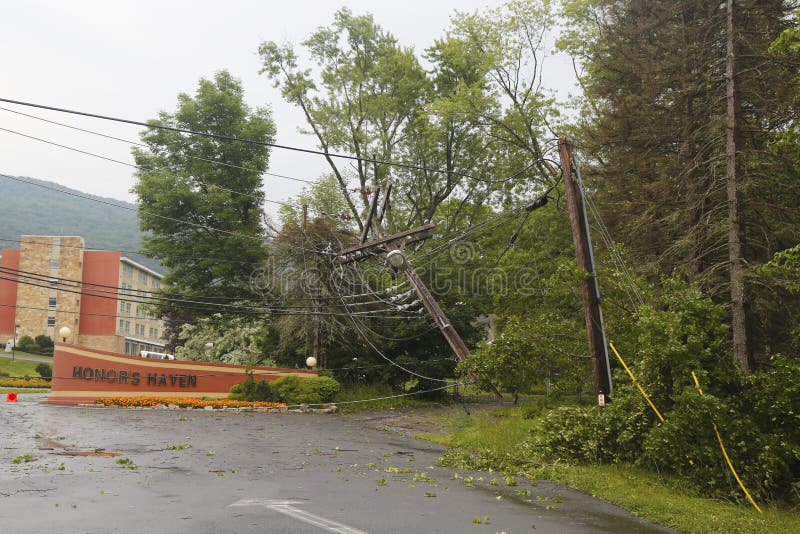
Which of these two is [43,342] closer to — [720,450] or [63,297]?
[63,297]

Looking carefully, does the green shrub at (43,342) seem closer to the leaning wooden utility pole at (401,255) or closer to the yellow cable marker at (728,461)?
the leaning wooden utility pole at (401,255)

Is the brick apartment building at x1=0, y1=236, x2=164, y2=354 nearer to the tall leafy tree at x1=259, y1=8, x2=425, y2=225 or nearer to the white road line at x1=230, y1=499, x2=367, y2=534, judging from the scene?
the tall leafy tree at x1=259, y1=8, x2=425, y2=225

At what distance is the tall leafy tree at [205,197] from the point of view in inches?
1502

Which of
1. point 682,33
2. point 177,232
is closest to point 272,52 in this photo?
point 177,232

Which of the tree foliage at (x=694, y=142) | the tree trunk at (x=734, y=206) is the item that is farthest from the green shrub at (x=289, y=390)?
the tree trunk at (x=734, y=206)

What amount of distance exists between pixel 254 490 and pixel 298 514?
6.32ft

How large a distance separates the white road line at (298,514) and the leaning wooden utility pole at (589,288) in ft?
26.4

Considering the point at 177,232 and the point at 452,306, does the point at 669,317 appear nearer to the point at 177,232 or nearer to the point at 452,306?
the point at 452,306

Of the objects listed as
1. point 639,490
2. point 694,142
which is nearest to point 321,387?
point 694,142

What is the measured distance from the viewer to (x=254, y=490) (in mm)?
9727

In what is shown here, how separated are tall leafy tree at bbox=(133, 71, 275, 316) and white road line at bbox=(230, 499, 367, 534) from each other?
95.2ft

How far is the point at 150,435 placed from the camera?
1700 centimetres

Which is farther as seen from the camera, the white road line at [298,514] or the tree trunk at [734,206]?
the tree trunk at [734,206]

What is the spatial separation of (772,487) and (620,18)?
1851 cm
